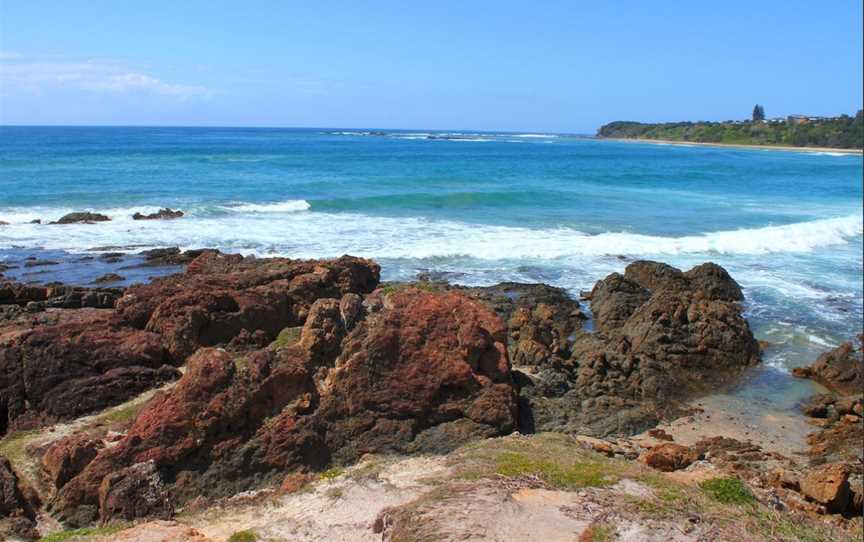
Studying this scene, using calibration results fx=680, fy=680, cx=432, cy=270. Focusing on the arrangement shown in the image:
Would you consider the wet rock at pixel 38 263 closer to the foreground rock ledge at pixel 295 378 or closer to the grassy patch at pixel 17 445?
the foreground rock ledge at pixel 295 378

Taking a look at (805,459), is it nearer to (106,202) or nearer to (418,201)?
(418,201)

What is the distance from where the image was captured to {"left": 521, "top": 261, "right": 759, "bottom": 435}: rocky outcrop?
13.9 m

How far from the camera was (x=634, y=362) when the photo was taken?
16.2 meters

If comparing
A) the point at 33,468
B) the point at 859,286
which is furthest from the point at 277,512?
the point at 859,286

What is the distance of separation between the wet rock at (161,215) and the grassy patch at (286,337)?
979 inches

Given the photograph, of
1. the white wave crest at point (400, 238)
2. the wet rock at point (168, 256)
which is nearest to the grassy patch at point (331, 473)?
the wet rock at point (168, 256)

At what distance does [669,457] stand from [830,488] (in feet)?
7.88

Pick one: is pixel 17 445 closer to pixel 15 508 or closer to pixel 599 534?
pixel 15 508

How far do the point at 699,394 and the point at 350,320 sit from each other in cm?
853

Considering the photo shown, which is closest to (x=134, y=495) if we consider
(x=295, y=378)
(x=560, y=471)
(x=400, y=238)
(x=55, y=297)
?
(x=295, y=378)

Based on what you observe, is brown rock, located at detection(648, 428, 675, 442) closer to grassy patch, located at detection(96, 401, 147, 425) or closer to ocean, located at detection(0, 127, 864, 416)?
ocean, located at detection(0, 127, 864, 416)

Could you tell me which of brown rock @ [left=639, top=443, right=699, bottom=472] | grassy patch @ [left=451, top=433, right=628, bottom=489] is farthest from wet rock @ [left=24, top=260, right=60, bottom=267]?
brown rock @ [left=639, top=443, right=699, bottom=472]

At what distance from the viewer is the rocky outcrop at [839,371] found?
15.9 meters

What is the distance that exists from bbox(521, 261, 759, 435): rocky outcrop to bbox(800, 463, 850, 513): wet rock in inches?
137
